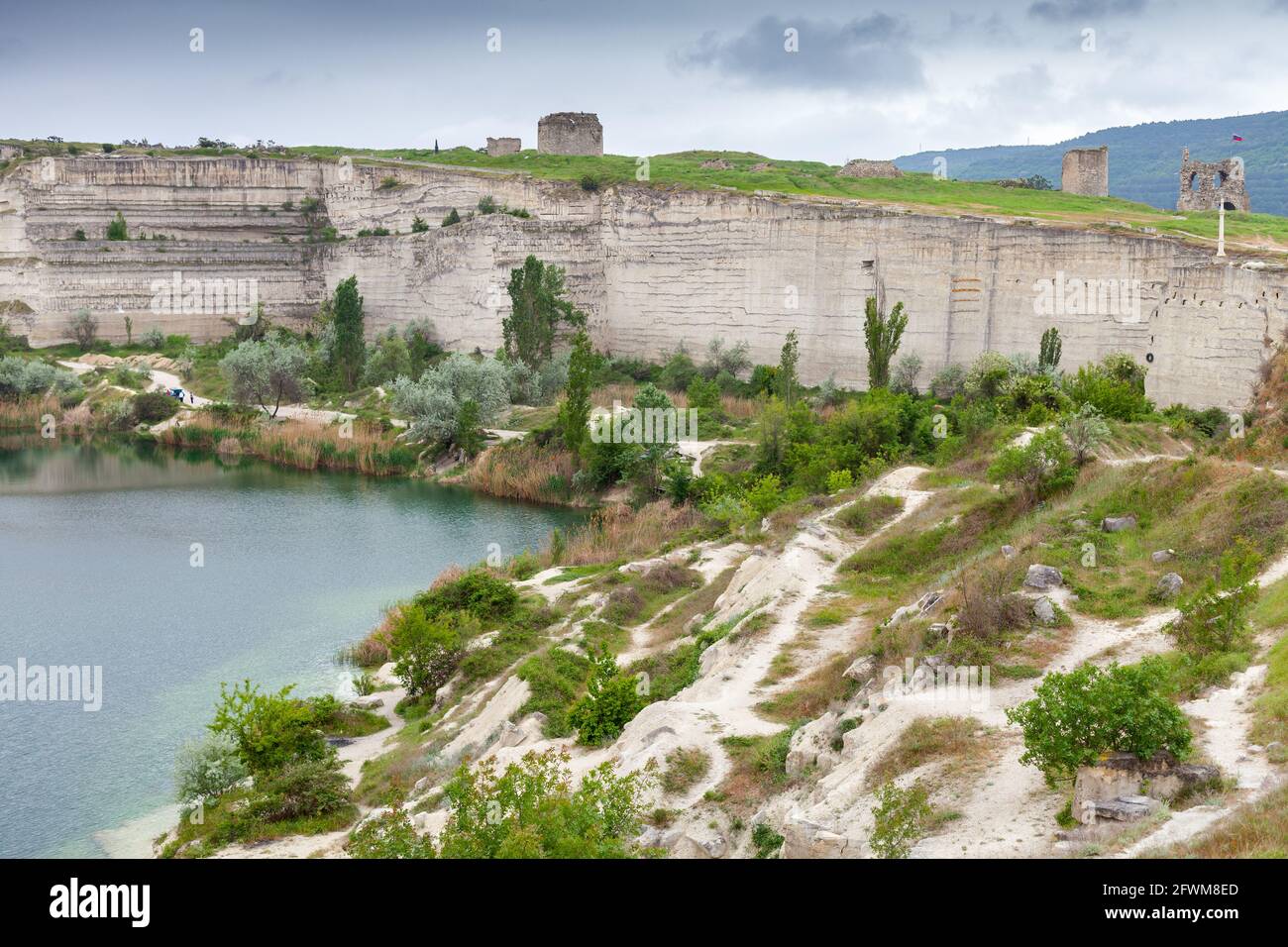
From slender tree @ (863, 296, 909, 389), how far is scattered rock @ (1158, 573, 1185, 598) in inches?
696

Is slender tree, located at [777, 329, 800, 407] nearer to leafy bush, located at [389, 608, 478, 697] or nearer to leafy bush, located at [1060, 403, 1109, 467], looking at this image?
leafy bush, located at [1060, 403, 1109, 467]

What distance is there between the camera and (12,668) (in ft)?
58.0

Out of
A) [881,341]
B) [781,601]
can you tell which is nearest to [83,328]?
[881,341]

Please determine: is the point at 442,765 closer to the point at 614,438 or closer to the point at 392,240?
the point at 614,438

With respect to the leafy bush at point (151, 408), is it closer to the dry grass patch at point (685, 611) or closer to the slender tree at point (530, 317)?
the slender tree at point (530, 317)

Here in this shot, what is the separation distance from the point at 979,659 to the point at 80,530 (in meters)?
21.7

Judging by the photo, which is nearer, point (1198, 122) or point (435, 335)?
point (435, 335)

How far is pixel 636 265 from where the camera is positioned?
1642 inches

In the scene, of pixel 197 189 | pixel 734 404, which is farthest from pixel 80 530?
pixel 197 189

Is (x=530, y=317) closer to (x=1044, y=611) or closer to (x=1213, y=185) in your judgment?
(x=1213, y=185)

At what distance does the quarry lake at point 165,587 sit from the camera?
14.3 m

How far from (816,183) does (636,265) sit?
643 centimetres

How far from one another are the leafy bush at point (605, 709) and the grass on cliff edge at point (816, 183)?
64.0ft

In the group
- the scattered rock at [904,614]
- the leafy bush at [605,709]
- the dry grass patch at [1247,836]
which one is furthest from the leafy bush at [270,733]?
the dry grass patch at [1247,836]
